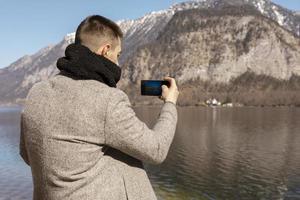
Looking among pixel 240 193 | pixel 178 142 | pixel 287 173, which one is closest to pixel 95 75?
pixel 240 193

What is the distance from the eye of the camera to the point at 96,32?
3.12 m

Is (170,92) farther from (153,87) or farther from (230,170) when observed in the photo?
(230,170)

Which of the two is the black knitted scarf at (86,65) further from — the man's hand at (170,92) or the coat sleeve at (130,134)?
the man's hand at (170,92)

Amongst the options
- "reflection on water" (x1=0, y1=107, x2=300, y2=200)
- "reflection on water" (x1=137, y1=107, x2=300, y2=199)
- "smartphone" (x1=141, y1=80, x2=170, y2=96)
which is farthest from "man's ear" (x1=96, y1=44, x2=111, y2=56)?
"reflection on water" (x1=137, y1=107, x2=300, y2=199)

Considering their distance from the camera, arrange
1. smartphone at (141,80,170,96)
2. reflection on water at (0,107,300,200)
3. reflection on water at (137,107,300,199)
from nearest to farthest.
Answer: smartphone at (141,80,170,96), reflection on water at (0,107,300,200), reflection on water at (137,107,300,199)

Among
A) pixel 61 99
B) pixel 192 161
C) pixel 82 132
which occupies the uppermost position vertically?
pixel 61 99

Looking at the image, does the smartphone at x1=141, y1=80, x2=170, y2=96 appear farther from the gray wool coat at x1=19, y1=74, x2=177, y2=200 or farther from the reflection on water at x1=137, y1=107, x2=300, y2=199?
the reflection on water at x1=137, y1=107, x2=300, y2=199

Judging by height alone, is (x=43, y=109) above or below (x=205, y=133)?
above

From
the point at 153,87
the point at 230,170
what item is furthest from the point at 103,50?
the point at 230,170

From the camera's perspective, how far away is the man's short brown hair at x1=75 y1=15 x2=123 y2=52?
10.2 ft

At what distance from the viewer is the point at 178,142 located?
6544 cm

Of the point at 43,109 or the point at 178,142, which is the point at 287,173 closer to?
the point at 178,142

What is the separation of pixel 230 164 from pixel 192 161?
166 inches

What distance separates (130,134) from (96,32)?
695 mm
